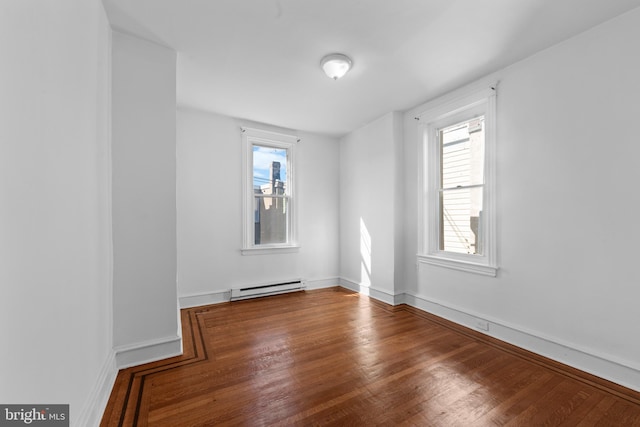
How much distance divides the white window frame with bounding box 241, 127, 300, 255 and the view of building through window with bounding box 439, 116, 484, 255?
2.28m

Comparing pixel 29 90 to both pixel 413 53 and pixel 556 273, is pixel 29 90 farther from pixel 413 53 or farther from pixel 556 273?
pixel 556 273

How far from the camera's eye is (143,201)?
2283 millimetres

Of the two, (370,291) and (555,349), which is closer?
(555,349)

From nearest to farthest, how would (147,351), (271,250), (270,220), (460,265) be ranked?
1. (147,351)
2. (460,265)
3. (271,250)
4. (270,220)

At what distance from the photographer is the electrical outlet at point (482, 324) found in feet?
9.33

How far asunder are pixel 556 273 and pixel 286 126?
3.83 meters

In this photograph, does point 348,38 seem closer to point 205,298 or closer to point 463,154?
point 463,154

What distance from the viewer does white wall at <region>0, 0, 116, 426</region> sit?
916mm

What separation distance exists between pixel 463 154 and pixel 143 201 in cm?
339

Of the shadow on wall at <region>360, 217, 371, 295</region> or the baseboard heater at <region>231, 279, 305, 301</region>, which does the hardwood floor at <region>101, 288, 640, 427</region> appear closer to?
the baseboard heater at <region>231, 279, 305, 301</region>

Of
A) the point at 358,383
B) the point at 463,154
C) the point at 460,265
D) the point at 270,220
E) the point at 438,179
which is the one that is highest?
the point at 463,154

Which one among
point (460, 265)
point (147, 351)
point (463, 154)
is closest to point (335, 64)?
point (463, 154)

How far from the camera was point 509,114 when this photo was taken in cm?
270

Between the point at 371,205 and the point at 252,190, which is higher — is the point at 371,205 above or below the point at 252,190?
below
